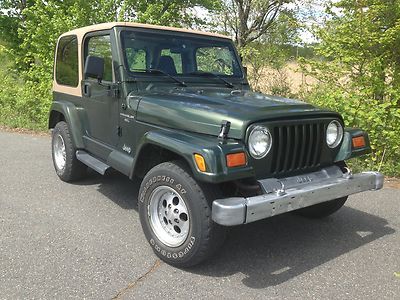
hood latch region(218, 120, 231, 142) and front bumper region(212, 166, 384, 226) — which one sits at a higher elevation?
hood latch region(218, 120, 231, 142)

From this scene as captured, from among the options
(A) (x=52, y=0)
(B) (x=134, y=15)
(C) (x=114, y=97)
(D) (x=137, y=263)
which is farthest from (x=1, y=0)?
(D) (x=137, y=263)

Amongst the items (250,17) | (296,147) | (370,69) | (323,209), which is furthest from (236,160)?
(250,17)

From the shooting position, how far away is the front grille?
3.20m

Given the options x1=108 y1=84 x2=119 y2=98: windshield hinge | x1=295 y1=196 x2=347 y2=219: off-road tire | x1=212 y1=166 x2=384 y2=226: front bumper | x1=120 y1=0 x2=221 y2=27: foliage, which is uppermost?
x1=120 y1=0 x2=221 y2=27: foliage

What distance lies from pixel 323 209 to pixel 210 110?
1.78 metres

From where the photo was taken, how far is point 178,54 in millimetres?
4406

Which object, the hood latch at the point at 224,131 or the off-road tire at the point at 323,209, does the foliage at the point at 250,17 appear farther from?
the hood latch at the point at 224,131

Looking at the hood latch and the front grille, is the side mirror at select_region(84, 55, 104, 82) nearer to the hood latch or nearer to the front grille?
the hood latch

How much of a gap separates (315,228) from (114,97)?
7.85 ft

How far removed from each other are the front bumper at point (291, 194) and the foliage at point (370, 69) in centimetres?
257

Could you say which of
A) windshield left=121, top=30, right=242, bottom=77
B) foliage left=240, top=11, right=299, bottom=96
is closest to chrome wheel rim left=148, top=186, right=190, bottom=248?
windshield left=121, top=30, right=242, bottom=77

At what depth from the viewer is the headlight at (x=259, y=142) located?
305 cm

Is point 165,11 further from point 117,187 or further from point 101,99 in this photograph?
point 101,99

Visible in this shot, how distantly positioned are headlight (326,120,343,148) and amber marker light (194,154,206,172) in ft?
4.39
